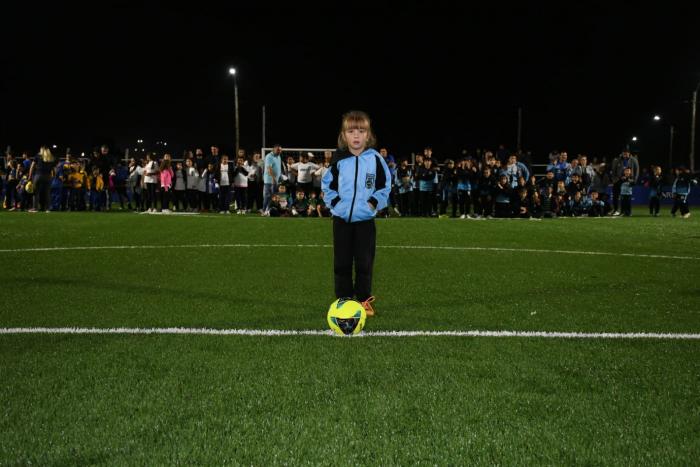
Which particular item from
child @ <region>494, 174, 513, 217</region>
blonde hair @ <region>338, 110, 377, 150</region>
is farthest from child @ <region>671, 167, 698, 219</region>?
blonde hair @ <region>338, 110, 377, 150</region>

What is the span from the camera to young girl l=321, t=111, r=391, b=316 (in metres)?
5.50

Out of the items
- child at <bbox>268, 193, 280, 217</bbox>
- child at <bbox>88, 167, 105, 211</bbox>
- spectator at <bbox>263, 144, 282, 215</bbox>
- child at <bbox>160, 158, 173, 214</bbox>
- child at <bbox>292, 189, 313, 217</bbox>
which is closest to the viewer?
child at <bbox>268, 193, 280, 217</bbox>

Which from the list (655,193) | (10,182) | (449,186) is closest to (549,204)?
(449,186)

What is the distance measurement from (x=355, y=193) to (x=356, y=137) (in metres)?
0.47

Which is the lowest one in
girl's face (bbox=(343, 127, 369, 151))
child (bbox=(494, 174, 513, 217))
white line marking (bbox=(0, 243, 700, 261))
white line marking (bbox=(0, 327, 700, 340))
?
white line marking (bbox=(0, 243, 700, 261))

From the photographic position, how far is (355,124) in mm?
5414

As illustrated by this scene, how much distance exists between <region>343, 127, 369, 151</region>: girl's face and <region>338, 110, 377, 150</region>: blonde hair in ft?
0.06

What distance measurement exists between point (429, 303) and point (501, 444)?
3334 mm

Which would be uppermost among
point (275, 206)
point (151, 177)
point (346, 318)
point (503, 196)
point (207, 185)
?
point (151, 177)

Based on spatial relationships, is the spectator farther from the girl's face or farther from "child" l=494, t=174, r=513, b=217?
the girl's face

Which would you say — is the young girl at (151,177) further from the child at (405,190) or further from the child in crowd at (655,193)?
the child in crowd at (655,193)

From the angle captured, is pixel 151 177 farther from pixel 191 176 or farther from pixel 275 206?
pixel 275 206

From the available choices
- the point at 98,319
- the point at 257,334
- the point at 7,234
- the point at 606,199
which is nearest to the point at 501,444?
the point at 257,334

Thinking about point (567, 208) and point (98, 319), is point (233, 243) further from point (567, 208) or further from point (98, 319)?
point (567, 208)
